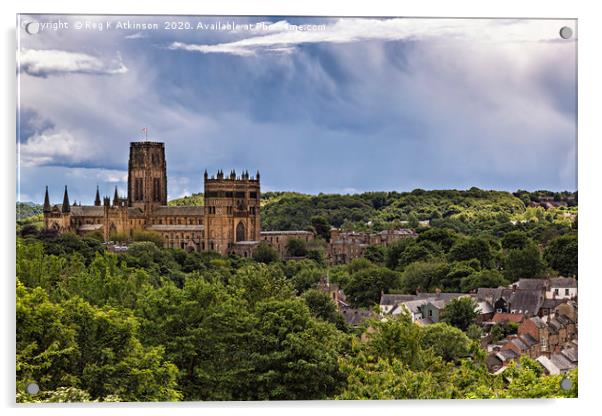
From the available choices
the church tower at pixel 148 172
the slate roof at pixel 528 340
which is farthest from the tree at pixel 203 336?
the slate roof at pixel 528 340

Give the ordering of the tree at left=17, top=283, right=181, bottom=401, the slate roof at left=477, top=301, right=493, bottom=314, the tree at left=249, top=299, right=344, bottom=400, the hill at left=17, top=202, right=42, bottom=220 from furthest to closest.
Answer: the slate roof at left=477, top=301, right=493, bottom=314 < the tree at left=249, top=299, right=344, bottom=400 < the hill at left=17, top=202, right=42, bottom=220 < the tree at left=17, top=283, right=181, bottom=401

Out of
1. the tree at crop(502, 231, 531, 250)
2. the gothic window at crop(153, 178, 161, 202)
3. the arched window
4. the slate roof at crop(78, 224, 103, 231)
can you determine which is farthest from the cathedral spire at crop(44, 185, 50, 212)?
the tree at crop(502, 231, 531, 250)

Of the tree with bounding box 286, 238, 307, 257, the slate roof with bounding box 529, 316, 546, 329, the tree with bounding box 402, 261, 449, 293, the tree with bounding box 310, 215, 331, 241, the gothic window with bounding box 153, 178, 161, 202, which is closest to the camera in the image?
the slate roof with bounding box 529, 316, 546, 329

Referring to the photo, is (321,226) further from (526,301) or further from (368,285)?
(526,301)

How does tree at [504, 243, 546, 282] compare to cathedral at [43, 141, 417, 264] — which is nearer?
cathedral at [43, 141, 417, 264]

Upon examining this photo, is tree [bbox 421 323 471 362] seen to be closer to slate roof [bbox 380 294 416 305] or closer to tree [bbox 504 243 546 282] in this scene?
slate roof [bbox 380 294 416 305]

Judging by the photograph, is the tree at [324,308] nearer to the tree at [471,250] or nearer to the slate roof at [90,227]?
the tree at [471,250]

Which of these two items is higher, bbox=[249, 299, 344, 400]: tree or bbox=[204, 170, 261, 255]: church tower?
bbox=[204, 170, 261, 255]: church tower
